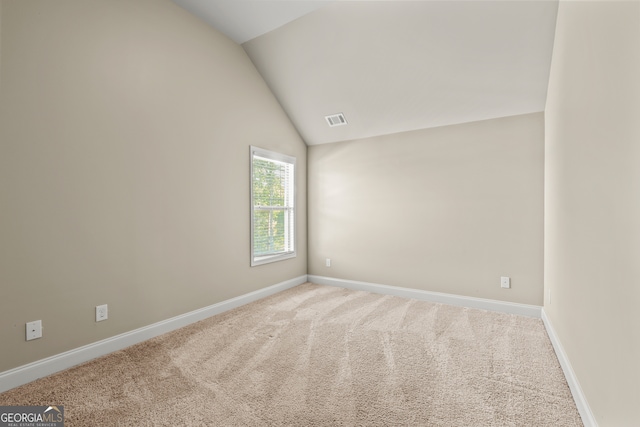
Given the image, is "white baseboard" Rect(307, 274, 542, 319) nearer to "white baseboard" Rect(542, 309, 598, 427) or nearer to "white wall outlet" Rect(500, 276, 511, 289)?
"white wall outlet" Rect(500, 276, 511, 289)

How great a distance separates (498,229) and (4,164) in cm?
418

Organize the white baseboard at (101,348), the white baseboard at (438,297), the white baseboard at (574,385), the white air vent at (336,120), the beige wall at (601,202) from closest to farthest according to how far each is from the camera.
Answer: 1. the beige wall at (601,202)
2. the white baseboard at (574,385)
3. the white baseboard at (101,348)
4. the white baseboard at (438,297)
5. the white air vent at (336,120)

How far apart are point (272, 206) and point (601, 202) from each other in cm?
329

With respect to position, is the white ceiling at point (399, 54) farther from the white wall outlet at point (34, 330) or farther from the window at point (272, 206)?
the white wall outlet at point (34, 330)

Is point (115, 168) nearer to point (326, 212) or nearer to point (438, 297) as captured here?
point (326, 212)

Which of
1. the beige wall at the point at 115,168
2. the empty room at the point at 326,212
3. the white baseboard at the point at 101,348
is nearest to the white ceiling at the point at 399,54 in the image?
the empty room at the point at 326,212

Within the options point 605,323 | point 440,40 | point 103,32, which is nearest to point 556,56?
point 440,40

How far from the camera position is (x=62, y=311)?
83.1 inches

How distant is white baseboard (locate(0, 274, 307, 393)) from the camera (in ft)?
6.23

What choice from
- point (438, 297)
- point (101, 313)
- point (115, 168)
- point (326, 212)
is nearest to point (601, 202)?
point (438, 297)

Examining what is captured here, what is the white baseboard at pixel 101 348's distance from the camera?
1.90 m

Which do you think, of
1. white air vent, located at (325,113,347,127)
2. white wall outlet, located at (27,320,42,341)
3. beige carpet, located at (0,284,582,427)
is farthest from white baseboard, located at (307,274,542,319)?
white wall outlet, located at (27,320,42,341)

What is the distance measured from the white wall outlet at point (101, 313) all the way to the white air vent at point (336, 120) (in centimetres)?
318

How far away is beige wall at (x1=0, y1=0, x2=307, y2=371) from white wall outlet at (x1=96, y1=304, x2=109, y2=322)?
0.04 metres
